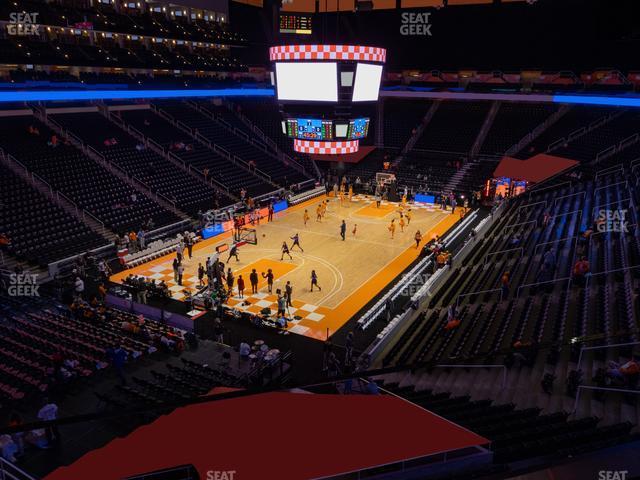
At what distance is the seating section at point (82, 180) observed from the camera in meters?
26.1

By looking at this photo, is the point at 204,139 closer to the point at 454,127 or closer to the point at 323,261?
the point at 323,261

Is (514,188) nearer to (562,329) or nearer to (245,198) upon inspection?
(245,198)

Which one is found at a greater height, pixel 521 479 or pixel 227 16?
pixel 227 16

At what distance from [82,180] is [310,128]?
16.5 m

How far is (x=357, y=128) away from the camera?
57.4 ft

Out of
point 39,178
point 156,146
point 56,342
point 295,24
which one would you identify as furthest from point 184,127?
point 56,342

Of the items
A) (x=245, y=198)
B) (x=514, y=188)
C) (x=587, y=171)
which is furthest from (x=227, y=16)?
(x=587, y=171)

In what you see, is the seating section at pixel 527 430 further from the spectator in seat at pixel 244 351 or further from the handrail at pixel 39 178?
the handrail at pixel 39 178

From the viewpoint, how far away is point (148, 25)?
3650 cm

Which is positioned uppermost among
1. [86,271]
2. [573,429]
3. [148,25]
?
[148,25]

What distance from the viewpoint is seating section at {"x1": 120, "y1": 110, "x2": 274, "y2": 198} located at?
3481 centimetres

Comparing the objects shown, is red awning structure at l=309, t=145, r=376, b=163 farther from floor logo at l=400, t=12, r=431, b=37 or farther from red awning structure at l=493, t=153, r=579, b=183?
red awning structure at l=493, t=153, r=579, b=183

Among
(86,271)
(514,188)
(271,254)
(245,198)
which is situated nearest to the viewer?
(86,271)

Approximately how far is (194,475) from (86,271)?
721 inches
